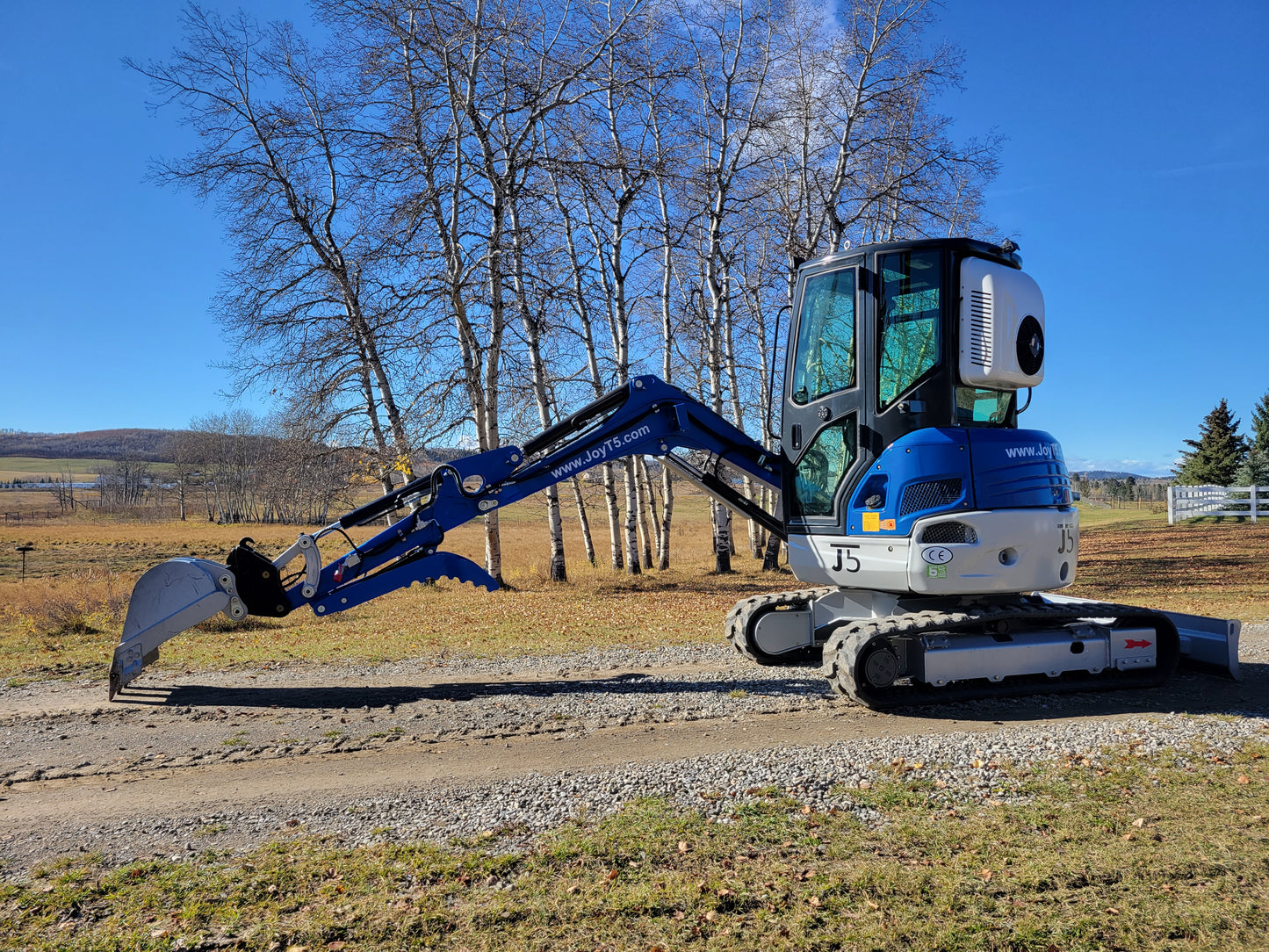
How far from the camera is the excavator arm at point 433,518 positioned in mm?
7867

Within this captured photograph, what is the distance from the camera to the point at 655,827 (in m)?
4.89

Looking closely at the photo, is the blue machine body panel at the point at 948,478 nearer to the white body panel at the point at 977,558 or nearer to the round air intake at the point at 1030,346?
the white body panel at the point at 977,558

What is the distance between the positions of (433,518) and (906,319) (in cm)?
499

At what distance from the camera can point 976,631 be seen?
310 inches

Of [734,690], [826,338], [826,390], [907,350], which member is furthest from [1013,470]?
[734,690]

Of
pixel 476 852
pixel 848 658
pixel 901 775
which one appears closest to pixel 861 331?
pixel 848 658

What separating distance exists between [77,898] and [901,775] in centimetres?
499

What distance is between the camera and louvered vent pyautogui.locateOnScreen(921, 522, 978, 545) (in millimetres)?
7312

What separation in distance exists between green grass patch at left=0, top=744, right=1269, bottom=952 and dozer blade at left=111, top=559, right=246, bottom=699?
3.50 meters

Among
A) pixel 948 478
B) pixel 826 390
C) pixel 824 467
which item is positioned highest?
pixel 826 390

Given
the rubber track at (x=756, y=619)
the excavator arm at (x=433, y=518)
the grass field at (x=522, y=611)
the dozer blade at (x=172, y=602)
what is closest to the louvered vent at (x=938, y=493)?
the excavator arm at (x=433, y=518)

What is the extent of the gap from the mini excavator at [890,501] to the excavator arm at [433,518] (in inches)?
0.8

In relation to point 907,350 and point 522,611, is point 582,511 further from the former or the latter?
point 907,350

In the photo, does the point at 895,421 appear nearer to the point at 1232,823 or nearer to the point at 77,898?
the point at 1232,823
